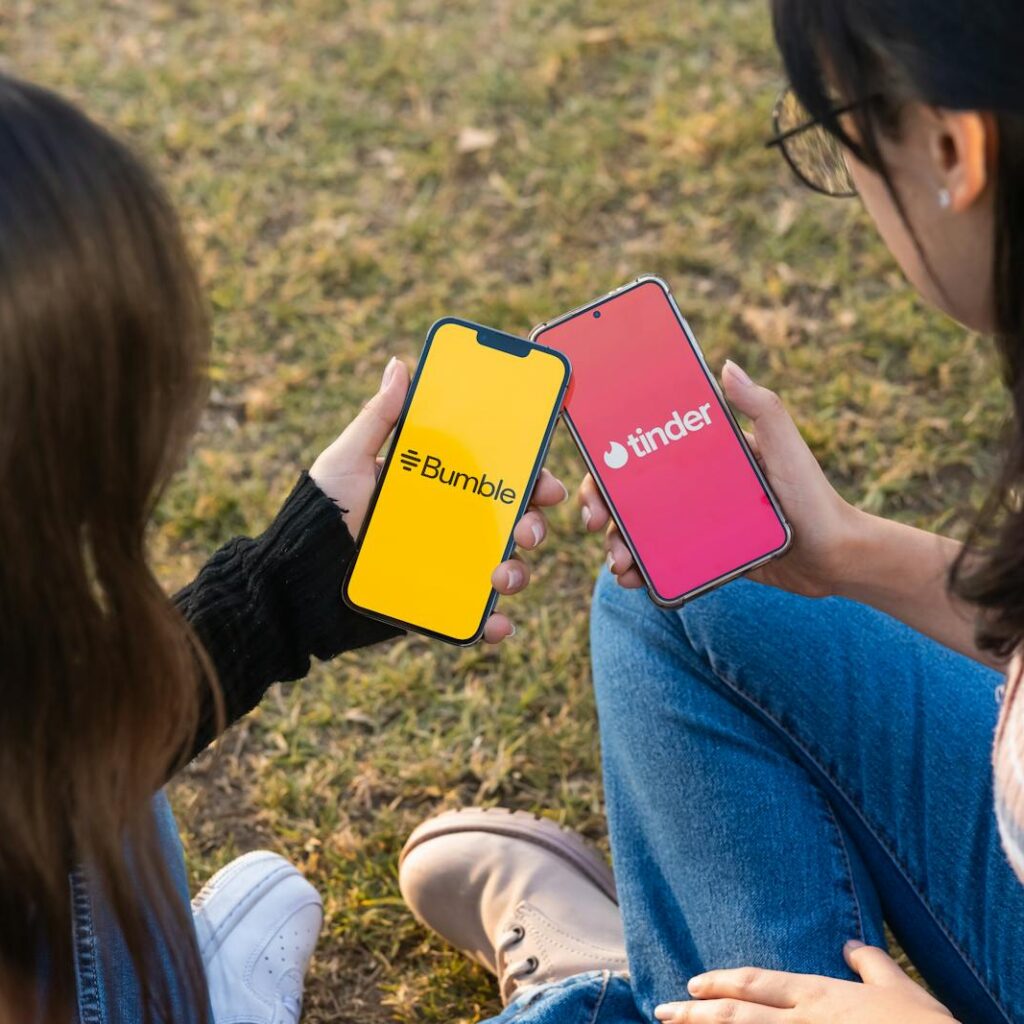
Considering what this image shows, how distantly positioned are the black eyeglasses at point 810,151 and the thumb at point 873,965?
2.81ft

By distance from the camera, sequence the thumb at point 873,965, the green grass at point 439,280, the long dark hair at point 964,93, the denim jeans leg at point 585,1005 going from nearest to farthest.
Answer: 1. the long dark hair at point 964,93
2. the thumb at point 873,965
3. the denim jeans leg at point 585,1005
4. the green grass at point 439,280

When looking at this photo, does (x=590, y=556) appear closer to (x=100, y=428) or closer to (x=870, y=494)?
(x=870, y=494)

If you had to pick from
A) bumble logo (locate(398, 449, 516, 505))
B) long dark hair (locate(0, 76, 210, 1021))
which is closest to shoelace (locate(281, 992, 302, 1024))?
Result: long dark hair (locate(0, 76, 210, 1021))

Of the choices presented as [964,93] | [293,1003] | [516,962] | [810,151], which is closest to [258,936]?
[293,1003]

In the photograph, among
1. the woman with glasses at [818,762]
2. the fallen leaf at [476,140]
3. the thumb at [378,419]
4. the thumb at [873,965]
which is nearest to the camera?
the woman with glasses at [818,762]

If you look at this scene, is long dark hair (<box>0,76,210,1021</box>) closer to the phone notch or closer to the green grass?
the phone notch

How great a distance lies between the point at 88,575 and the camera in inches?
42.8

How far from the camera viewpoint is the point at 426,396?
1.69 metres

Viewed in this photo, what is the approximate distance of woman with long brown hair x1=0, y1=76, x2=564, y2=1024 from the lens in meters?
0.98

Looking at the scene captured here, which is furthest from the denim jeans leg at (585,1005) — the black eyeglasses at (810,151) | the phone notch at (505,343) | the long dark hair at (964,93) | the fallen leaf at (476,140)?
the fallen leaf at (476,140)

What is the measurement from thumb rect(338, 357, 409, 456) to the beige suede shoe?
0.62 metres

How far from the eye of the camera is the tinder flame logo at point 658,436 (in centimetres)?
171

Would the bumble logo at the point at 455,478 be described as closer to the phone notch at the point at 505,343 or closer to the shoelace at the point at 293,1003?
the phone notch at the point at 505,343

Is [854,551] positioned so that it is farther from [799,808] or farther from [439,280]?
[439,280]
